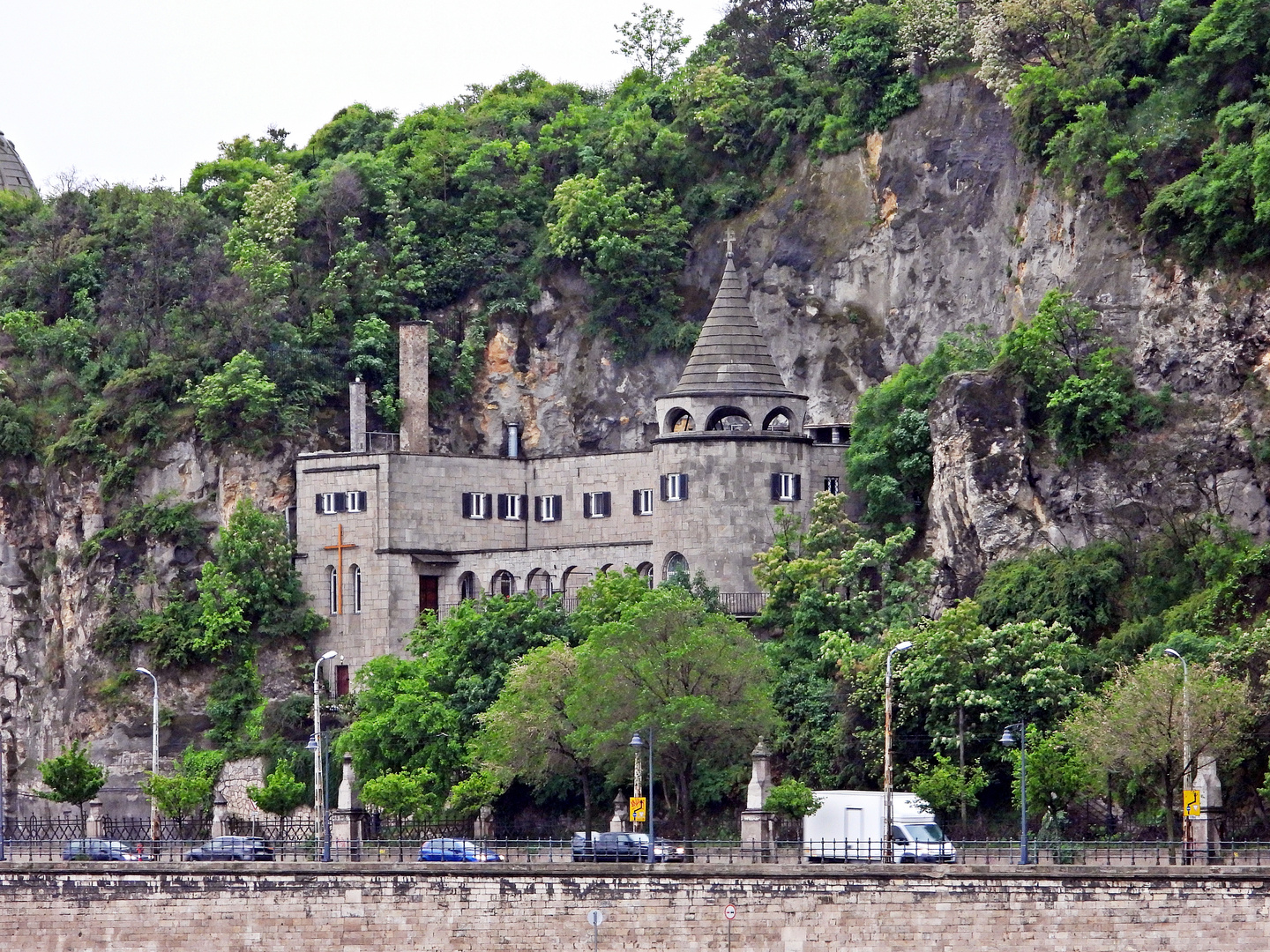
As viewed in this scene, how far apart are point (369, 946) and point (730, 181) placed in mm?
50062

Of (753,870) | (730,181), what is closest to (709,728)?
(753,870)

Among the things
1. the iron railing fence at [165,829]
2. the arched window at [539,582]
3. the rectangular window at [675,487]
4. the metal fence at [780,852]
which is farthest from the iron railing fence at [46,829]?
the rectangular window at [675,487]

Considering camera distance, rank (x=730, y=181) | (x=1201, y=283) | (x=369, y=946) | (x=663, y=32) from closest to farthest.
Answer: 1. (x=369, y=946)
2. (x=1201, y=283)
3. (x=730, y=181)
4. (x=663, y=32)

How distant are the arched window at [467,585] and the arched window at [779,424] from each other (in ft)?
41.3

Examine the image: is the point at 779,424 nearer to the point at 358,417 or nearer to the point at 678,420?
the point at 678,420

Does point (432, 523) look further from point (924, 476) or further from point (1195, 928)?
point (1195, 928)

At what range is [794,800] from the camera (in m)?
90.0

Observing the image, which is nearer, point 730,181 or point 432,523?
point 432,523

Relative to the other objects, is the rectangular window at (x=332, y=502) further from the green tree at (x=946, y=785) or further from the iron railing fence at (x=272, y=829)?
the green tree at (x=946, y=785)

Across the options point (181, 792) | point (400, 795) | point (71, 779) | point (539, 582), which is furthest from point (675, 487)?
point (71, 779)

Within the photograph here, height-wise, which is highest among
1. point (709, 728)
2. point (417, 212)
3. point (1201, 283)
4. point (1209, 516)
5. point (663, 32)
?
point (663, 32)

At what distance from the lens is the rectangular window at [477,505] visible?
379 ft

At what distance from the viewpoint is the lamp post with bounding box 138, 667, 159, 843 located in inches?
3979

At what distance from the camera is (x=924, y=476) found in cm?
10988
